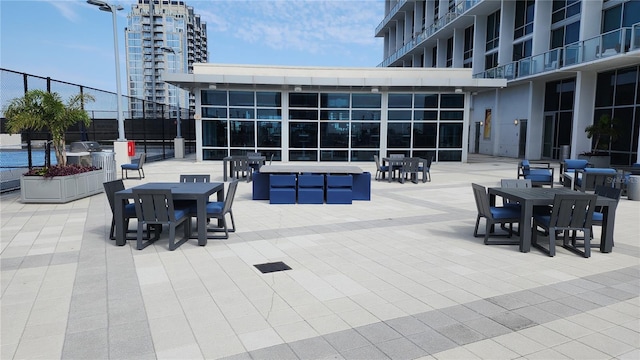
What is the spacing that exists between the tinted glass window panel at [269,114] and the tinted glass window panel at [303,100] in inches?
31.2

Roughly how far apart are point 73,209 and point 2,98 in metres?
4.38

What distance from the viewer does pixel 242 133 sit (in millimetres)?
22750

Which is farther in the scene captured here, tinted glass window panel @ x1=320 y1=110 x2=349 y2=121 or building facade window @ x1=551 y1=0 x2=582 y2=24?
building facade window @ x1=551 y1=0 x2=582 y2=24

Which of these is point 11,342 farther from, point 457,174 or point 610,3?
point 610,3

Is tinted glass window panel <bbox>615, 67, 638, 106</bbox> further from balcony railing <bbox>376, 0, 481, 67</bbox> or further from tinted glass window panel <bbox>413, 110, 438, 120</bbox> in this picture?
balcony railing <bbox>376, 0, 481, 67</bbox>

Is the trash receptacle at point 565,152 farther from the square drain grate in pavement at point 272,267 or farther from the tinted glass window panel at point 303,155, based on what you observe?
the square drain grate in pavement at point 272,267

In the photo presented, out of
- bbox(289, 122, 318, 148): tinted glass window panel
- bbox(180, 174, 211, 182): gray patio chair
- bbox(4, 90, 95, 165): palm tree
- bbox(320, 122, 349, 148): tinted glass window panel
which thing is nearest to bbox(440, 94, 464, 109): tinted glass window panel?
bbox(320, 122, 349, 148): tinted glass window panel

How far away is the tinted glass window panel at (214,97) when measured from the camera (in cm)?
2217

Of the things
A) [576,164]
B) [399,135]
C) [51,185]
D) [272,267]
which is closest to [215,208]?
Answer: [272,267]

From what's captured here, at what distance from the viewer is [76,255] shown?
20.4ft

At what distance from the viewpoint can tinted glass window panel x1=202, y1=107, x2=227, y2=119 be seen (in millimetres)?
22297

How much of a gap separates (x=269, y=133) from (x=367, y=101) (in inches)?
218

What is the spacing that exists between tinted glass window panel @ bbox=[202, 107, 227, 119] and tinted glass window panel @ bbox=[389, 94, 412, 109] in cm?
886

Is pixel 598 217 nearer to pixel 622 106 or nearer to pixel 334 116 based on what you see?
pixel 334 116
